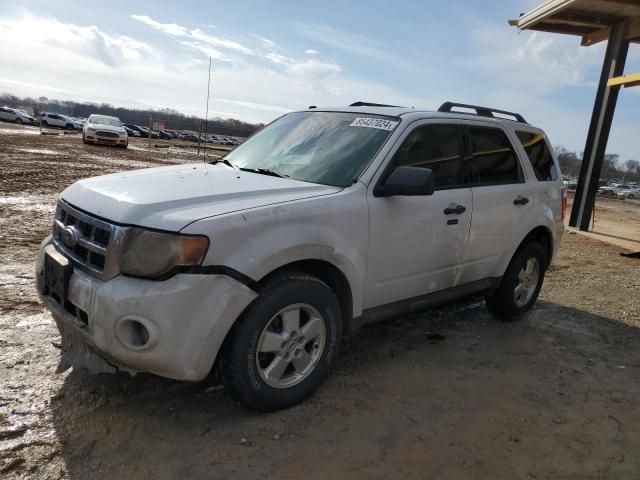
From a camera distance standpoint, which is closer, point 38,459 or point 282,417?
point 38,459

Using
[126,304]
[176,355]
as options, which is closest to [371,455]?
[176,355]

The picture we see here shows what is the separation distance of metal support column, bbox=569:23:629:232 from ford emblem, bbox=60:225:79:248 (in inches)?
452

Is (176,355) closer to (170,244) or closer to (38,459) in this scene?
(170,244)

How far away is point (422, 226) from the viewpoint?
376 cm

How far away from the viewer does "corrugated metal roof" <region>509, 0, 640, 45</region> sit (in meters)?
9.97

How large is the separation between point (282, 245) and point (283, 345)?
0.60 metres

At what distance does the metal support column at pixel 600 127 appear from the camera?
1100 cm

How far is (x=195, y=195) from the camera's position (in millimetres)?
2961

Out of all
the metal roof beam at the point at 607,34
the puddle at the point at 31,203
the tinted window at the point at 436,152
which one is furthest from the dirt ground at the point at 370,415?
the metal roof beam at the point at 607,34

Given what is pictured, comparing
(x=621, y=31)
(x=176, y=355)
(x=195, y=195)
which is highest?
(x=621, y=31)

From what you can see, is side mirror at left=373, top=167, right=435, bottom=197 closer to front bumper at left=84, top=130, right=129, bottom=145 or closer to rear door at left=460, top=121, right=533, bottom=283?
rear door at left=460, top=121, right=533, bottom=283

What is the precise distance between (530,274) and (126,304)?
406 centimetres

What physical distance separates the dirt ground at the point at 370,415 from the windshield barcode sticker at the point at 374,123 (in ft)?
5.68

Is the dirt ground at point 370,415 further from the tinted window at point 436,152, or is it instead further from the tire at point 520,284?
the tinted window at point 436,152
